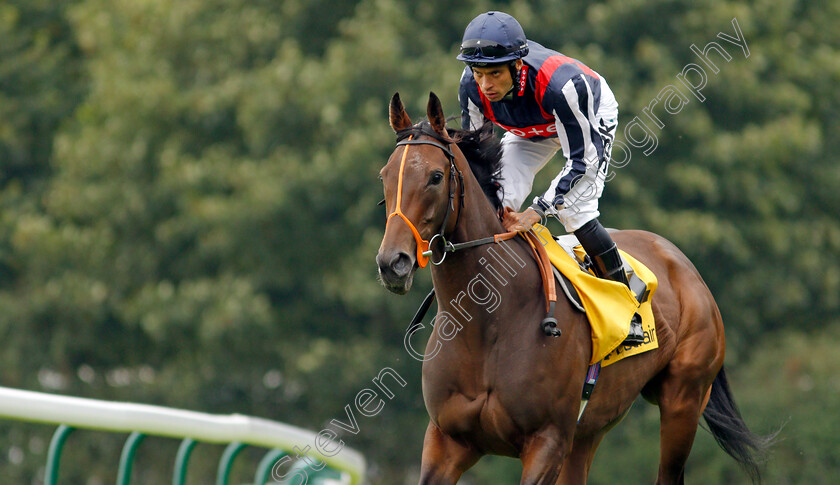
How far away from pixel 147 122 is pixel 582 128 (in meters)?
13.6

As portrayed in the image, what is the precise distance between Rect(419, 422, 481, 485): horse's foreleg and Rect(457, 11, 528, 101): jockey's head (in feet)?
5.42

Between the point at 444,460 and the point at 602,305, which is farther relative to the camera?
the point at 602,305

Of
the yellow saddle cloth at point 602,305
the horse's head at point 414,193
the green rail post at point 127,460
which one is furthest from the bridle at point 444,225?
the green rail post at point 127,460

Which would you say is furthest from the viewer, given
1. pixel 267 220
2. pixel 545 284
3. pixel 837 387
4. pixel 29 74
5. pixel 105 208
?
pixel 29 74

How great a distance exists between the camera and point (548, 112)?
505 cm

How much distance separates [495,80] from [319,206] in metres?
11.3

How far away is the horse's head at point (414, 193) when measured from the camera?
4.14m

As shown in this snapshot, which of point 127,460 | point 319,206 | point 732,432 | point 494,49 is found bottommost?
point 319,206

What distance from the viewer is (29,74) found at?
19.4 m

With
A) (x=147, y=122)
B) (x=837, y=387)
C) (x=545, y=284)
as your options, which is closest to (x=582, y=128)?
(x=545, y=284)

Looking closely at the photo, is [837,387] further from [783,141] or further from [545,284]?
[545,284]

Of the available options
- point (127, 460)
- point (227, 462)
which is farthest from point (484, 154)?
point (127, 460)

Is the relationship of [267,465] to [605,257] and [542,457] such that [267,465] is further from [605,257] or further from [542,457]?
[605,257]

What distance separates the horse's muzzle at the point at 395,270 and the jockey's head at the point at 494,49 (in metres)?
1.14
